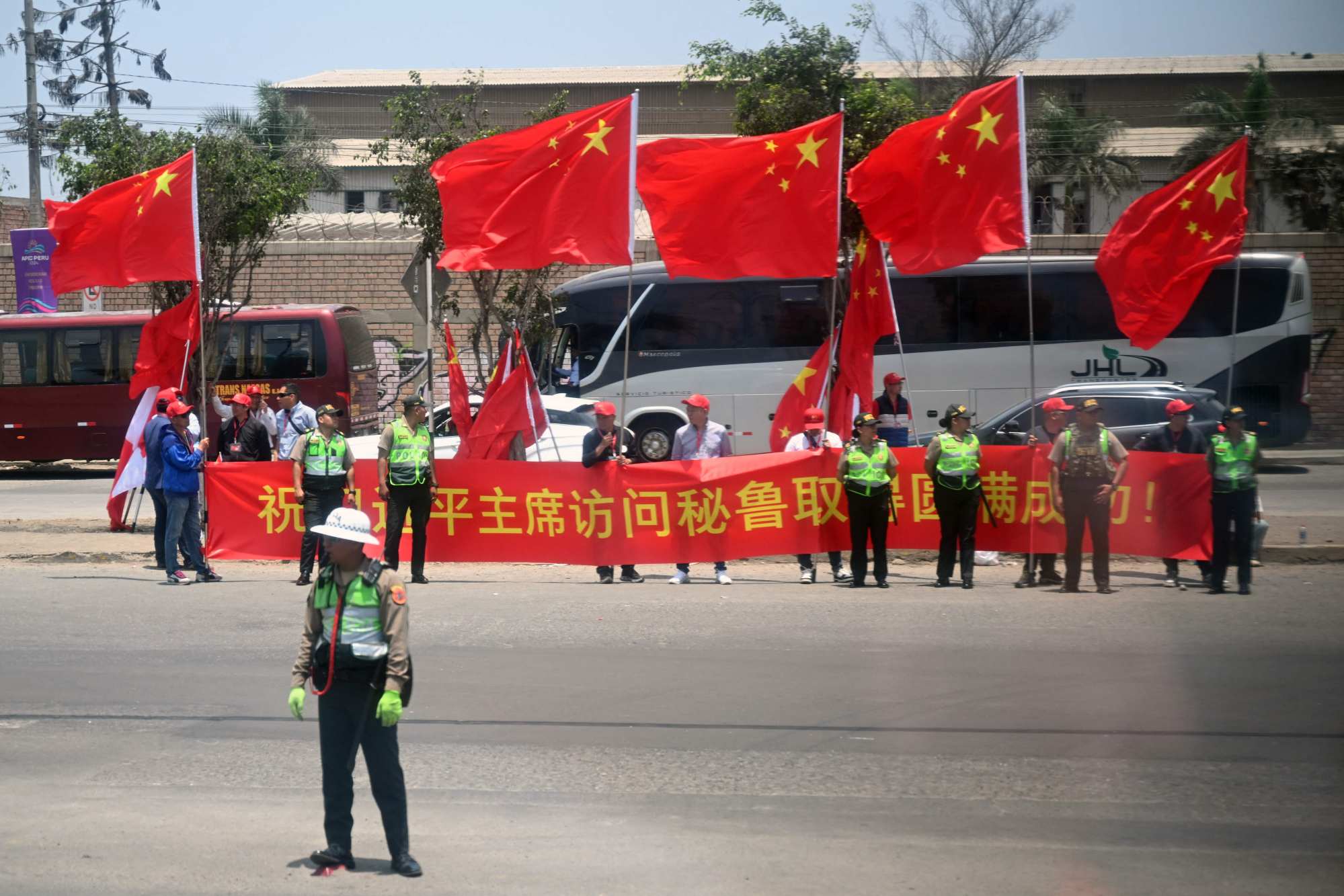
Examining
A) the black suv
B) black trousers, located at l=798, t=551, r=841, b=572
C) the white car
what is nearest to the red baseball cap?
black trousers, located at l=798, t=551, r=841, b=572

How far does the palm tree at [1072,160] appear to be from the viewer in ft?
109

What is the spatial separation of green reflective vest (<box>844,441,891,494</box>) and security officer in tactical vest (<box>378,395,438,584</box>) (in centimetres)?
370

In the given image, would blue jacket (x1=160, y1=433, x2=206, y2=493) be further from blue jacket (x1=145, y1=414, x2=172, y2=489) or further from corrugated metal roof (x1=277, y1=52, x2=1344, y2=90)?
corrugated metal roof (x1=277, y1=52, x2=1344, y2=90)

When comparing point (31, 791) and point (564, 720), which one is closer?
point (31, 791)

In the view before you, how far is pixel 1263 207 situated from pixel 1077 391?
53.9 feet

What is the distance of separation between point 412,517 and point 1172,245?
7435 millimetres

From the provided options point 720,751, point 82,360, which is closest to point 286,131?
point 82,360

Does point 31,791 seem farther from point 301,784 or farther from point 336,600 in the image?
point 336,600

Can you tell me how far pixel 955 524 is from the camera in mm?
12102

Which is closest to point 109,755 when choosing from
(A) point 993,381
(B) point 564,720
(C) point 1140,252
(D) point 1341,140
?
(B) point 564,720

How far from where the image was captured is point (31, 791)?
241 inches

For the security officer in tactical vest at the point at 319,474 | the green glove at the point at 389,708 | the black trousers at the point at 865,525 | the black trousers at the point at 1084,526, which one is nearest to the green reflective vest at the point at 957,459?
the black trousers at the point at 865,525

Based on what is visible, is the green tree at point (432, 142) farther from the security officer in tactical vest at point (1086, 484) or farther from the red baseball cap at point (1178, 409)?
the security officer in tactical vest at point (1086, 484)

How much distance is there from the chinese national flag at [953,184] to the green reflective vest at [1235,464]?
2.62m
